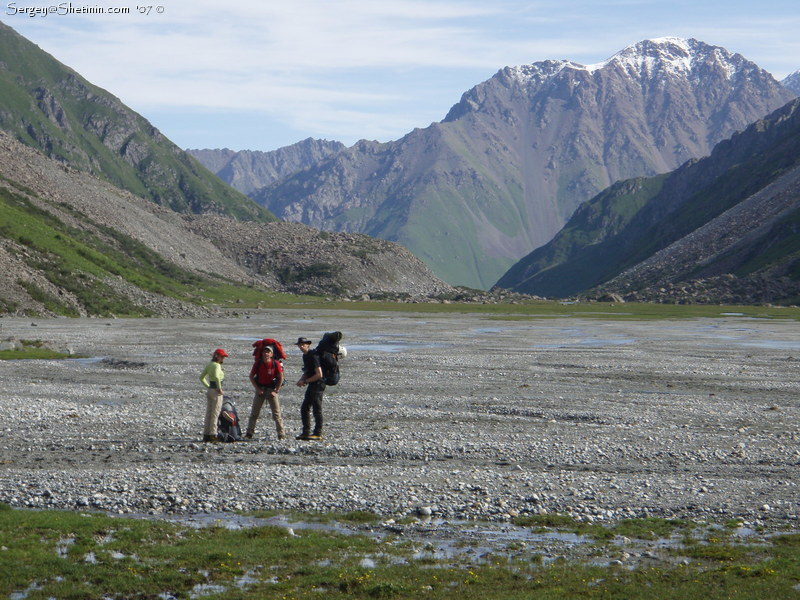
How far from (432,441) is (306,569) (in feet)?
49.0

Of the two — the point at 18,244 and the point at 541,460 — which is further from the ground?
the point at 18,244

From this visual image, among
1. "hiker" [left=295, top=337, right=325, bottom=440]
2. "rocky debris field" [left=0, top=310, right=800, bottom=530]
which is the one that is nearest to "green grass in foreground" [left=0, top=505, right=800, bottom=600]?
"rocky debris field" [left=0, top=310, right=800, bottom=530]

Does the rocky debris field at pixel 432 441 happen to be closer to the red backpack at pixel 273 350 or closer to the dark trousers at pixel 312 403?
the dark trousers at pixel 312 403

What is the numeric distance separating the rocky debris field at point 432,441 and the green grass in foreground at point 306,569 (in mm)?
2569

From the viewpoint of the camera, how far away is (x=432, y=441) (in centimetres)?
3195

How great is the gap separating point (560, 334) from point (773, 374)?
158 ft

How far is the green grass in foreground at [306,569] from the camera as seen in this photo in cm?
1608

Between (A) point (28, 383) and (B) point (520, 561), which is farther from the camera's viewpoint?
(A) point (28, 383)

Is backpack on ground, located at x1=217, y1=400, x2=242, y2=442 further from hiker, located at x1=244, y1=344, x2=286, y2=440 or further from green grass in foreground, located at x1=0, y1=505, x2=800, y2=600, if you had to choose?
green grass in foreground, located at x1=0, y1=505, x2=800, y2=600

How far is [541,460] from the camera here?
2889 cm

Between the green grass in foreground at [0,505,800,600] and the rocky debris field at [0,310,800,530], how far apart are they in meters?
2.57

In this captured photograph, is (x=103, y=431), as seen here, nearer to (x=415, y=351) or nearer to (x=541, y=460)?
(x=541, y=460)

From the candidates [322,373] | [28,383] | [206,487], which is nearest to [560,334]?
[28,383]

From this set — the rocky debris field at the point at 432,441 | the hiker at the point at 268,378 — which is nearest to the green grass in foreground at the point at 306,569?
the rocky debris field at the point at 432,441
